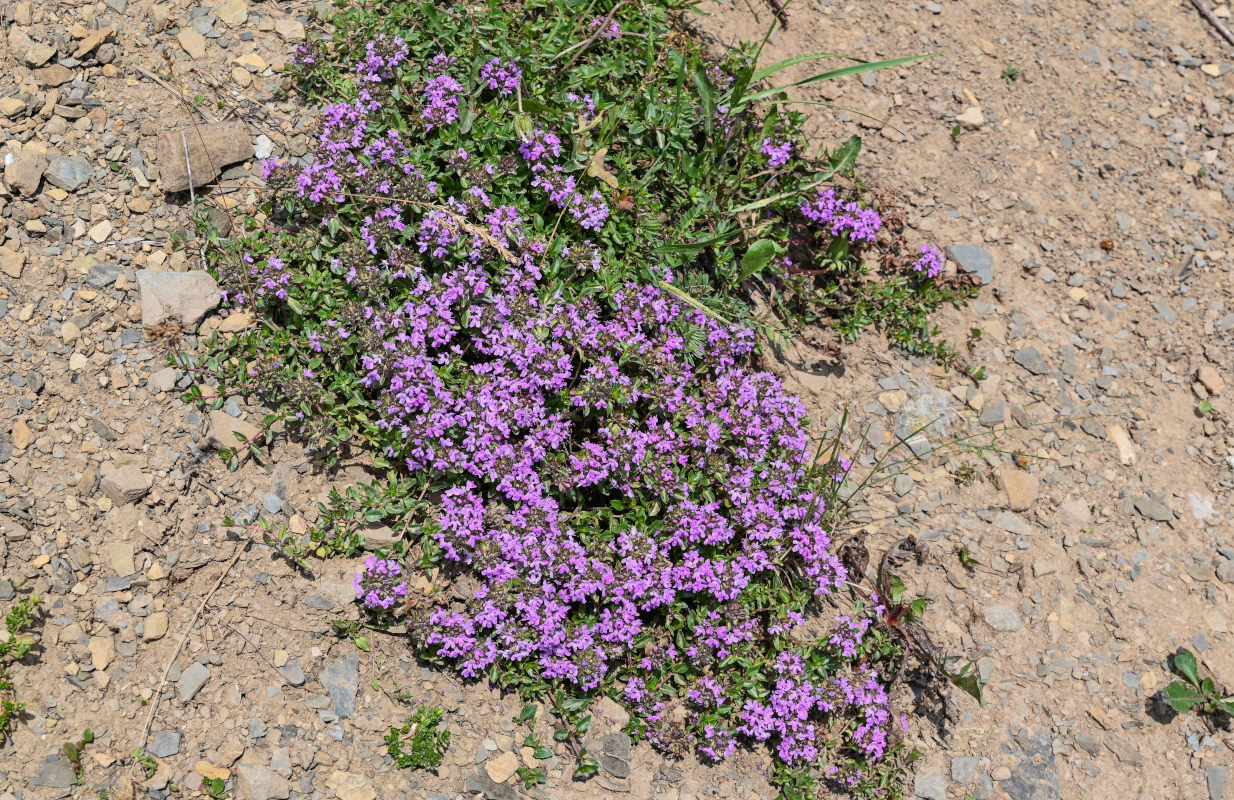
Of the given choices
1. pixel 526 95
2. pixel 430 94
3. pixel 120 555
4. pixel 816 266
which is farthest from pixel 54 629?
pixel 816 266

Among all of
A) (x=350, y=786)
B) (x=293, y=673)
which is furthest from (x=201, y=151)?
(x=350, y=786)

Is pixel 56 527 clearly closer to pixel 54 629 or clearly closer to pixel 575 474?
pixel 54 629

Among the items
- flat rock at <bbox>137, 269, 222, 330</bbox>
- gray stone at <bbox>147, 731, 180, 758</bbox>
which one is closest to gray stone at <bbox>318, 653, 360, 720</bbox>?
gray stone at <bbox>147, 731, 180, 758</bbox>

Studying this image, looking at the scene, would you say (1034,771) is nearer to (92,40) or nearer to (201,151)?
(201,151)

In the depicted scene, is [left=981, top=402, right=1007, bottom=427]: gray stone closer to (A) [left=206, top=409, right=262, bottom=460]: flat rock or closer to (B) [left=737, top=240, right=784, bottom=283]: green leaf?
(B) [left=737, top=240, right=784, bottom=283]: green leaf

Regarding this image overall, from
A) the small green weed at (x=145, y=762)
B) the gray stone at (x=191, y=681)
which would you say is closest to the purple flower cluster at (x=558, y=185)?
the gray stone at (x=191, y=681)
